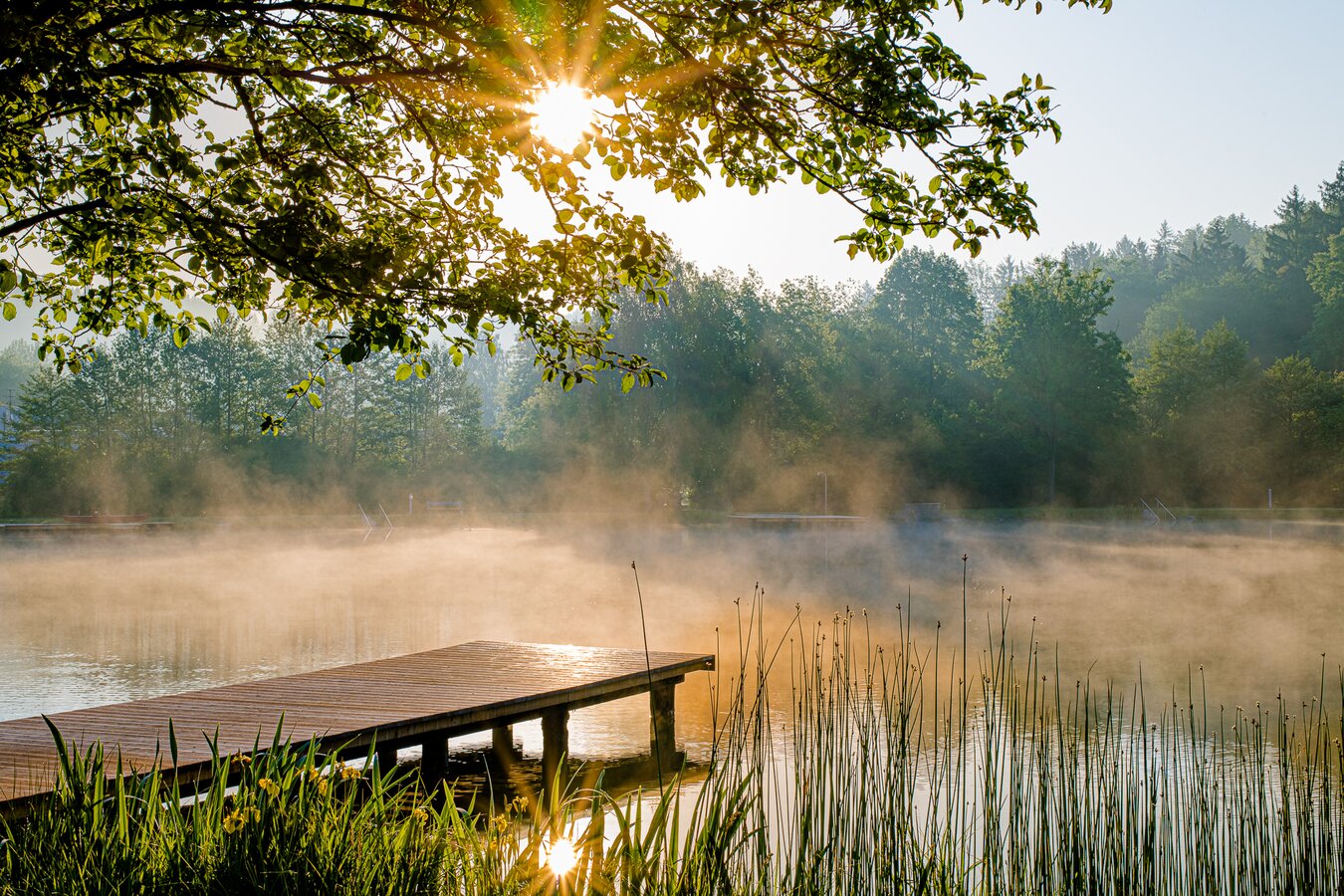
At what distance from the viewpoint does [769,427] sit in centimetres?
3619

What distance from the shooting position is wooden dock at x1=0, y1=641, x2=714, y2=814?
14.6 ft

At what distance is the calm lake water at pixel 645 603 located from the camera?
27.1ft

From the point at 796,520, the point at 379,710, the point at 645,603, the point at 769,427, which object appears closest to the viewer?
the point at 379,710

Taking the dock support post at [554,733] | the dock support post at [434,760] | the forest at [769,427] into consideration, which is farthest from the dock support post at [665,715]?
the forest at [769,427]

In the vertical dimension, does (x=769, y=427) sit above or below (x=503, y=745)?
above

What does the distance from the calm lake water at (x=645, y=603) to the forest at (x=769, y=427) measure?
12402 mm

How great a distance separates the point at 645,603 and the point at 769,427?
2428cm

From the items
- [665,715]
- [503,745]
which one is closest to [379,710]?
[503,745]

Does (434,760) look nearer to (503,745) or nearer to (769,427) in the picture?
(503,745)

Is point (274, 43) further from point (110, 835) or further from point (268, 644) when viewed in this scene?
point (268, 644)

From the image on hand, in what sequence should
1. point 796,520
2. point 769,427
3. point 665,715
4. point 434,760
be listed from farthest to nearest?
point 769,427 → point 796,520 → point 665,715 → point 434,760

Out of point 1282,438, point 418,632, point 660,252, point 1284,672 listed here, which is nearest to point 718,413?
point 1282,438

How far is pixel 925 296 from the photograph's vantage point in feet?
179

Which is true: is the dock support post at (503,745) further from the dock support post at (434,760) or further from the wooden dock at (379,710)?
the dock support post at (434,760)
